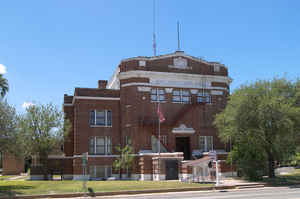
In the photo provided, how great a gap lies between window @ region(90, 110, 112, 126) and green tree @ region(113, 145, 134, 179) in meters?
3.73

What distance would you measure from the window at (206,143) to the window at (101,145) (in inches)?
439

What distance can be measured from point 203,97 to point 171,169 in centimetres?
1160

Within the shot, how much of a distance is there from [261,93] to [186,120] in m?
11.8

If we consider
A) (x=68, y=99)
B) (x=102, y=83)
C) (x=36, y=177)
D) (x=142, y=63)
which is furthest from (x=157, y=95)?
(x=36, y=177)

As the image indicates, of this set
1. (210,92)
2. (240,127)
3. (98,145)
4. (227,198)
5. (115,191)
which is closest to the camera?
(227,198)

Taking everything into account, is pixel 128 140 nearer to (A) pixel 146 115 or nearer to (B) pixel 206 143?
(A) pixel 146 115

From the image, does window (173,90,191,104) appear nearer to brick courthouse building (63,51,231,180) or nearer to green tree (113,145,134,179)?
brick courthouse building (63,51,231,180)

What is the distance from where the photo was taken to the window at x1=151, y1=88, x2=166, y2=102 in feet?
132

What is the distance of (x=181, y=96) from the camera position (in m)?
41.2

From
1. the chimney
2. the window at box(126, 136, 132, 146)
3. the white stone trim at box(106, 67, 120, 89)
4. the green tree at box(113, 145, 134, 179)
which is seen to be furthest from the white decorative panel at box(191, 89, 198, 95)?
the chimney

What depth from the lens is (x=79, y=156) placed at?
37438 mm

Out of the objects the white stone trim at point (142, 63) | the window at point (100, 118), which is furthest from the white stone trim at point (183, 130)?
the white stone trim at point (142, 63)

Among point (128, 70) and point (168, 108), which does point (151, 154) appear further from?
point (128, 70)

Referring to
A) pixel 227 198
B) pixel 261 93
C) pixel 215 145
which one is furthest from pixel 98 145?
pixel 227 198
